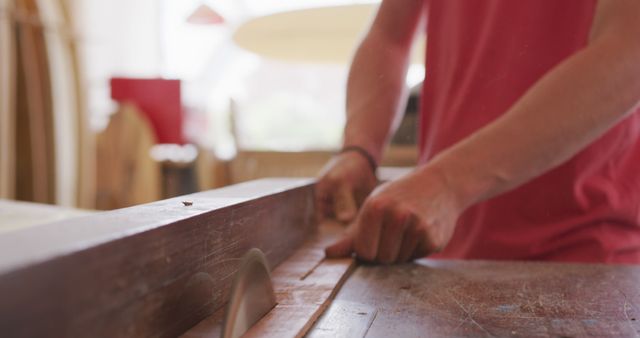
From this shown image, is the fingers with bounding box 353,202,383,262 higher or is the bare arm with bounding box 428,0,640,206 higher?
the bare arm with bounding box 428,0,640,206

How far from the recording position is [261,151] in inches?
133

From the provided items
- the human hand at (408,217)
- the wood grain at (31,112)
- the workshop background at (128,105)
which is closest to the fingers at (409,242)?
the human hand at (408,217)

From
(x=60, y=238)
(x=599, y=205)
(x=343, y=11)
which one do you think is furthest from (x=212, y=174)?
(x=60, y=238)

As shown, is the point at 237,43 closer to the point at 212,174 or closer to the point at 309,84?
the point at 212,174

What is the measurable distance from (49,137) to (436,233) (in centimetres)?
281

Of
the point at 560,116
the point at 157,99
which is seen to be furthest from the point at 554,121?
the point at 157,99

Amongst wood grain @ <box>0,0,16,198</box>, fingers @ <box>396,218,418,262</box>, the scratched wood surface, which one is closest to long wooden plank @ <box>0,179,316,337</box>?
the scratched wood surface

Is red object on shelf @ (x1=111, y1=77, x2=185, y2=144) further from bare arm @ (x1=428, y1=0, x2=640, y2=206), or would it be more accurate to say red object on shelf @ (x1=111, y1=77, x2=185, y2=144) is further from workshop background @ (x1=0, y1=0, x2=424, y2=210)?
bare arm @ (x1=428, y1=0, x2=640, y2=206)

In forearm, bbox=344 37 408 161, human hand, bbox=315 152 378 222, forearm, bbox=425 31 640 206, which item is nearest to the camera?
forearm, bbox=425 31 640 206

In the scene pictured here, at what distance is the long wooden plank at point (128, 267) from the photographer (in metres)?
0.38

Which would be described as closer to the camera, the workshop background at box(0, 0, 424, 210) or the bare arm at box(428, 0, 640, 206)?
the bare arm at box(428, 0, 640, 206)

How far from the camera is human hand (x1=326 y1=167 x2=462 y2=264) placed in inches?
36.7

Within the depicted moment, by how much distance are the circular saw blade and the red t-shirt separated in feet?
2.21

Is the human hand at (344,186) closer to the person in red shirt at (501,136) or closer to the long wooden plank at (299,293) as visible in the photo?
the person in red shirt at (501,136)
